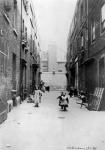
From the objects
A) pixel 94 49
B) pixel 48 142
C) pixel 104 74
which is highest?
pixel 94 49

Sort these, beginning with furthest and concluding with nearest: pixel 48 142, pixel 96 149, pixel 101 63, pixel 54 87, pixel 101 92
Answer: pixel 54 87
pixel 101 63
pixel 101 92
pixel 48 142
pixel 96 149

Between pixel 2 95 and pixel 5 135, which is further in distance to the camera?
pixel 2 95

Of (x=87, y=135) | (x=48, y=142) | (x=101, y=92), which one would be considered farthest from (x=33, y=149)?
(x=101, y=92)

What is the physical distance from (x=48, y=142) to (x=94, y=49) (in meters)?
10.3

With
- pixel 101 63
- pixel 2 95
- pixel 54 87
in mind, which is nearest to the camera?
pixel 2 95

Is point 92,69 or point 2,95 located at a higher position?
point 92,69

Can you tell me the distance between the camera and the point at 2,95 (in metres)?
9.09

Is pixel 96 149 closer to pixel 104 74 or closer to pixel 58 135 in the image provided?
pixel 58 135

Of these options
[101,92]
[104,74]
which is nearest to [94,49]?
[104,74]

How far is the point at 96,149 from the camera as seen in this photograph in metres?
5.28

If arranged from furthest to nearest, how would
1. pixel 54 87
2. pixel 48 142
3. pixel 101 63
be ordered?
1. pixel 54 87
2. pixel 101 63
3. pixel 48 142

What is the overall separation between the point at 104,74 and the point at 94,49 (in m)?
2.71

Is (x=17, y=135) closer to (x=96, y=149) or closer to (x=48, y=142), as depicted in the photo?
(x=48, y=142)

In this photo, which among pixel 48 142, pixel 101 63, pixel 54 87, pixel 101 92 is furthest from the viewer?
pixel 54 87
